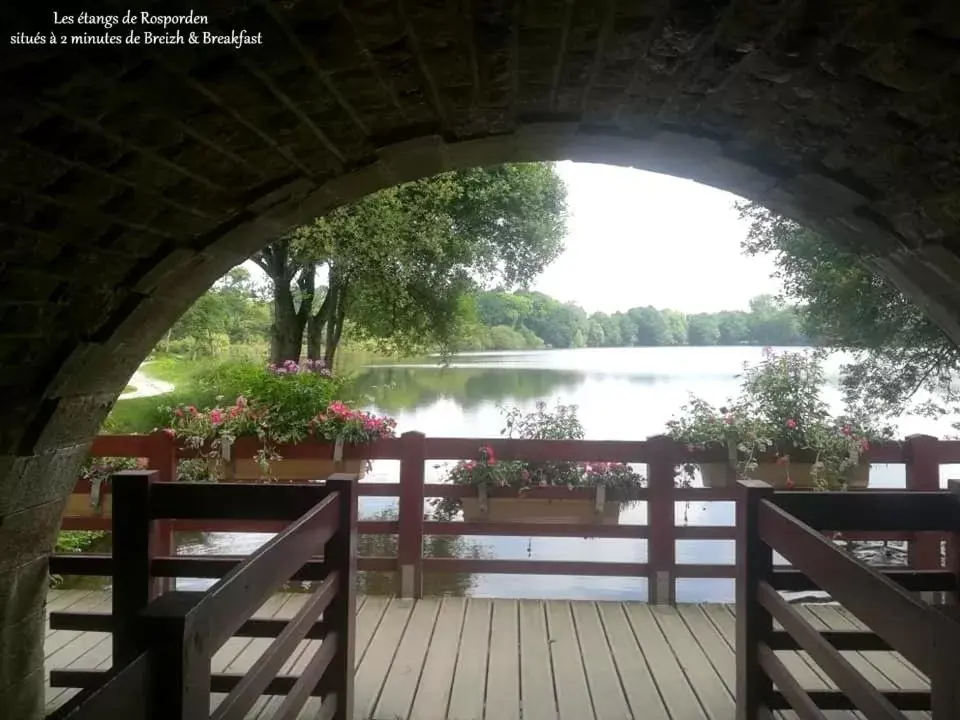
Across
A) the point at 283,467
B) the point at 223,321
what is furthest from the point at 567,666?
the point at 223,321

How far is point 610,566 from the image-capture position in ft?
12.0

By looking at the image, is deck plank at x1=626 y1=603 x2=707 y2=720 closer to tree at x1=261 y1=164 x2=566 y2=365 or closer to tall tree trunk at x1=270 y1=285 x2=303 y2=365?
tree at x1=261 y1=164 x2=566 y2=365

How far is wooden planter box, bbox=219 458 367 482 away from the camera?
389 centimetres

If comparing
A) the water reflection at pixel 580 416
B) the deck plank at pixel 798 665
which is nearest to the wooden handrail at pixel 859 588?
the deck plank at pixel 798 665

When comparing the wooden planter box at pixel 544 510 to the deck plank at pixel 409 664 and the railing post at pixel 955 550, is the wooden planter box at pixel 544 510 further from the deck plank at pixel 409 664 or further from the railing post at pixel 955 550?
the railing post at pixel 955 550

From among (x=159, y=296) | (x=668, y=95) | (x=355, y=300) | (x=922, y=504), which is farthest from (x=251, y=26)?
(x=355, y=300)

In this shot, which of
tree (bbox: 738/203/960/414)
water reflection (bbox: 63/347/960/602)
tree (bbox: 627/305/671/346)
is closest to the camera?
tree (bbox: 738/203/960/414)

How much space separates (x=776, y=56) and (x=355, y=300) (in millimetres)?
6991

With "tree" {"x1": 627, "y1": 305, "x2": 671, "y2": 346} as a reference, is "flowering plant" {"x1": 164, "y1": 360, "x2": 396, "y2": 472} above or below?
below

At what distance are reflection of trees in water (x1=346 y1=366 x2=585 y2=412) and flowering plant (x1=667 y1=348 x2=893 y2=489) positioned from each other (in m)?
1.96

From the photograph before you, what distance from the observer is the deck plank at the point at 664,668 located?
2613mm

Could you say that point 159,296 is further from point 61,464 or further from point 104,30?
point 104,30

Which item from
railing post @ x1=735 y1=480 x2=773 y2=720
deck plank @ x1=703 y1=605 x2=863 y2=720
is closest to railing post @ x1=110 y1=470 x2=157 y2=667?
railing post @ x1=735 y1=480 x2=773 y2=720

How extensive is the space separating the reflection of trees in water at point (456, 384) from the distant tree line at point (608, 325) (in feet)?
2.16
